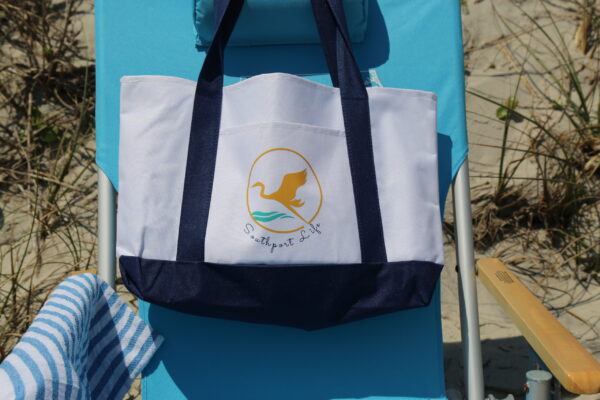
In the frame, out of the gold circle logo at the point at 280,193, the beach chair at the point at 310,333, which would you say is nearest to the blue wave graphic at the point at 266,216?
the gold circle logo at the point at 280,193

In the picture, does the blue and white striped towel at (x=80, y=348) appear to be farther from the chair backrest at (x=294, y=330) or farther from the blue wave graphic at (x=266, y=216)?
the blue wave graphic at (x=266, y=216)

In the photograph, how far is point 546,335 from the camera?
1.37 m

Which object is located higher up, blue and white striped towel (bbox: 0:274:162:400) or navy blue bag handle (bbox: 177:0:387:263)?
navy blue bag handle (bbox: 177:0:387:263)

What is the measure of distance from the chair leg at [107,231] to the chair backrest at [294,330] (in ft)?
0.10

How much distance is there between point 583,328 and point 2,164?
2.06m

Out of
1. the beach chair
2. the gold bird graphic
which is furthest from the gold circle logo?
the beach chair

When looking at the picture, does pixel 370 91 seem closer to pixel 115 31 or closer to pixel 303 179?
pixel 303 179

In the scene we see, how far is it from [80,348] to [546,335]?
912 mm

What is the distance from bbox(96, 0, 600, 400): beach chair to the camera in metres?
1.67

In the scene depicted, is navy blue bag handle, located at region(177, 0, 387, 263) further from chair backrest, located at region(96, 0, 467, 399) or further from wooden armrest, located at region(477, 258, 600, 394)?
wooden armrest, located at region(477, 258, 600, 394)

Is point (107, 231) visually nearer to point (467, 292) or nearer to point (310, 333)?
point (310, 333)

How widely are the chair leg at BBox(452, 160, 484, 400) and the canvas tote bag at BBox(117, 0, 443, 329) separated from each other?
0.14 metres

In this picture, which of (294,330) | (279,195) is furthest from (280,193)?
(294,330)

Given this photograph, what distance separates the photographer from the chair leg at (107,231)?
5.48ft
